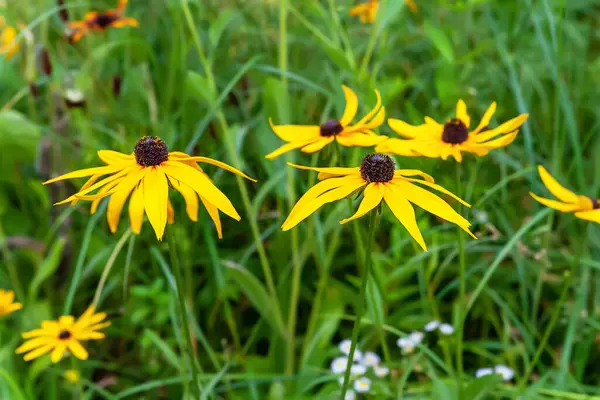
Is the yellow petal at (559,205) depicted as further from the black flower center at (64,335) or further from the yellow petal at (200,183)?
the black flower center at (64,335)

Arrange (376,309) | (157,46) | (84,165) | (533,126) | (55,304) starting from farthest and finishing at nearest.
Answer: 1. (157,46)
2. (533,126)
3. (55,304)
4. (84,165)
5. (376,309)

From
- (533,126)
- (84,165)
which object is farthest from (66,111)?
(533,126)

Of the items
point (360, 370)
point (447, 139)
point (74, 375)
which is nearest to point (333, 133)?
point (447, 139)

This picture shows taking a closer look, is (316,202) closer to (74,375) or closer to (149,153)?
(149,153)

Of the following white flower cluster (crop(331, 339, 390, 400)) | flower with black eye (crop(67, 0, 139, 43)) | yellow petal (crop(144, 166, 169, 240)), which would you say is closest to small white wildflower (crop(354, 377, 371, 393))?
white flower cluster (crop(331, 339, 390, 400))

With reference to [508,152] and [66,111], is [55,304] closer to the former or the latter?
[66,111]

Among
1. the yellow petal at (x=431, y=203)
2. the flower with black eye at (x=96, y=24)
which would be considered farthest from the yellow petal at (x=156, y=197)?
the flower with black eye at (x=96, y=24)
